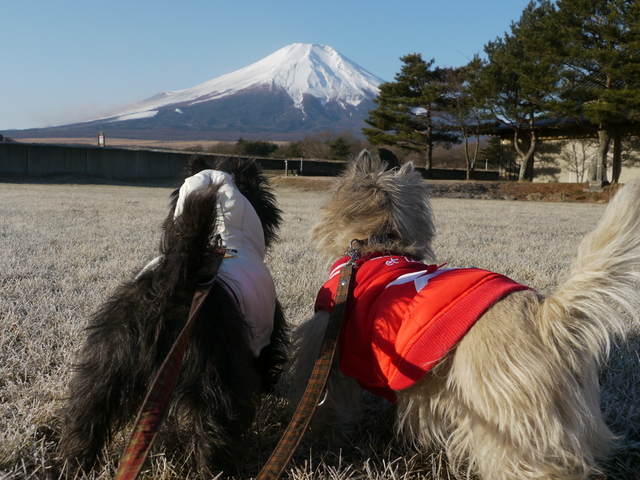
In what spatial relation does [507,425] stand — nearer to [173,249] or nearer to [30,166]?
[173,249]

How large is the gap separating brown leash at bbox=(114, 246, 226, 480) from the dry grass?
491 mm

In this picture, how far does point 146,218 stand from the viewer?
9008mm

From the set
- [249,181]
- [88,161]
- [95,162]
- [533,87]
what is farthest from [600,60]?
[88,161]

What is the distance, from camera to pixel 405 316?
5.80ft

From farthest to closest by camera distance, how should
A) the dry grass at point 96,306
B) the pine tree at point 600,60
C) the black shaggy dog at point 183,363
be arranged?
the pine tree at point 600,60 < the dry grass at point 96,306 < the black shaggy dog at point 183,363

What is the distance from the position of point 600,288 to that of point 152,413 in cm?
138

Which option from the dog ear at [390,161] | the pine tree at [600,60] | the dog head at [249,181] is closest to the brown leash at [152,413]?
the dog head at [249,181]

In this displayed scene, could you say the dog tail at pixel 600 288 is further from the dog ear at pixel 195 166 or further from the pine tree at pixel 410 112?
the pine tree at pixel 410 112

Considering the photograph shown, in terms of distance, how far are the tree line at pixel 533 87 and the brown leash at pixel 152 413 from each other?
25.4m

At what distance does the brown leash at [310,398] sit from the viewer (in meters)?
1.34

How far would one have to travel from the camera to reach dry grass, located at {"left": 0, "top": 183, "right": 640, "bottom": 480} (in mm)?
1770

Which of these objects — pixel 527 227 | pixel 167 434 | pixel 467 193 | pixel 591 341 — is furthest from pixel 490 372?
pixel 467 193

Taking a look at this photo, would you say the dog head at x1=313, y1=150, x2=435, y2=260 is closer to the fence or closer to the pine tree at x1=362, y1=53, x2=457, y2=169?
the fence

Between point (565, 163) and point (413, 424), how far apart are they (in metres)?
34.6
